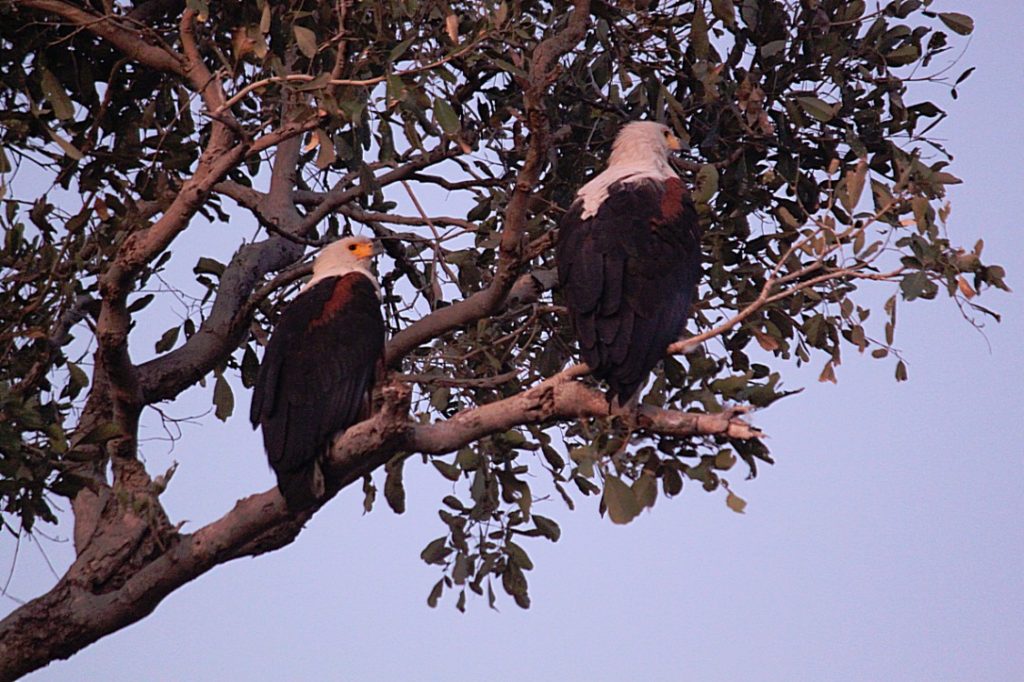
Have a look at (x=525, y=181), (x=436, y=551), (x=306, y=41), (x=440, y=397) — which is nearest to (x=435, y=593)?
(x=436, y=551)

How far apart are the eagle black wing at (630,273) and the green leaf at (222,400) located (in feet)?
4.56

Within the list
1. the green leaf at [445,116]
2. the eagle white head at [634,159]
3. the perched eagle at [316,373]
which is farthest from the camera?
the eagle white head at [634,159]

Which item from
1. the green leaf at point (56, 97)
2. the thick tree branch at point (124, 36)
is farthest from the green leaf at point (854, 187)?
the green leaf at point (56, 97)

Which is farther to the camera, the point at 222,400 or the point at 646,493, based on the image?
the point at 222,400

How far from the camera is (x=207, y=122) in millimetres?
5395

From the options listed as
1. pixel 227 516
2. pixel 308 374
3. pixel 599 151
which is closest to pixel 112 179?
pixel 308 374

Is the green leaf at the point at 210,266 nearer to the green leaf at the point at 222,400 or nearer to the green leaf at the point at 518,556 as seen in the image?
the green leaf at the point at 222,400

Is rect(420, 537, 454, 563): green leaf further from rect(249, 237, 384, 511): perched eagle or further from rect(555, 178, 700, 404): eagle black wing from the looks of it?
rect(555, 178, 700, 404): eagle black wing

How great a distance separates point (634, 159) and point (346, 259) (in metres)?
1.17

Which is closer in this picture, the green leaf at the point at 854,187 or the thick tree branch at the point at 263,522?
the thick tree branch at the point at 263,522

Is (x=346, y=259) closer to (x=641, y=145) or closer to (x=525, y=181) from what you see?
(x=641, y=145)

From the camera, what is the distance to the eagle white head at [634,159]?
180 inches

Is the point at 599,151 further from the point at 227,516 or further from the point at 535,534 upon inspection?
the point at 227,516

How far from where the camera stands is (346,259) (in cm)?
505
